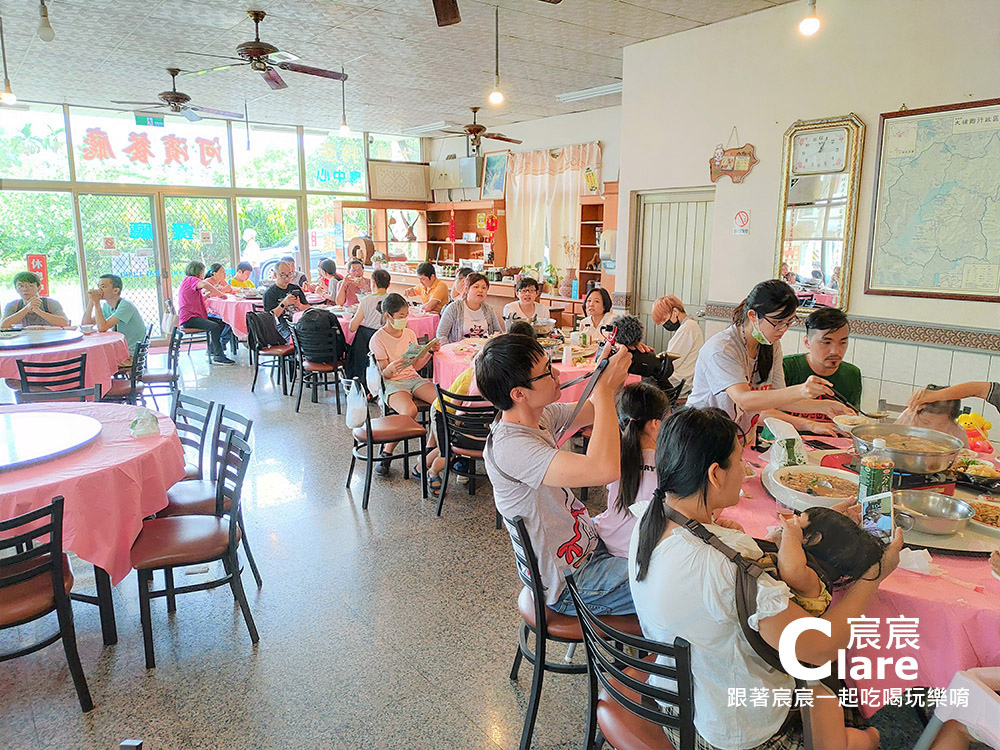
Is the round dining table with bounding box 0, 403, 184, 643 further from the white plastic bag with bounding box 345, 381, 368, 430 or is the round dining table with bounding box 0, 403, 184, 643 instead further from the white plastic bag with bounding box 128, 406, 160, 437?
the white plastic bag with bounding box 345, 381, 368, 430

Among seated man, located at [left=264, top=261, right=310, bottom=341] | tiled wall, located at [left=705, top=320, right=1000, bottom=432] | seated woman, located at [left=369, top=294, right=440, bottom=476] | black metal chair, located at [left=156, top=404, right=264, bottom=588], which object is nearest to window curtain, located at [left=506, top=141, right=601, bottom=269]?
seated man, located at [left=264, top=261, right=310, bottom=341]

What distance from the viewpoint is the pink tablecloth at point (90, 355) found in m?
5.04

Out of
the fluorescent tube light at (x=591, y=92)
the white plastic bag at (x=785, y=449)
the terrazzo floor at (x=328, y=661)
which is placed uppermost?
the fluorescent tube light at (x=591, y=92)

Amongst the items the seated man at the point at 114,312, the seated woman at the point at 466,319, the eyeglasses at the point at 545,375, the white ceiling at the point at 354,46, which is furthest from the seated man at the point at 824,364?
the seated man at the point at 114,312

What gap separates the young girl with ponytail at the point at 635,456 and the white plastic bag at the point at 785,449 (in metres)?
0.43

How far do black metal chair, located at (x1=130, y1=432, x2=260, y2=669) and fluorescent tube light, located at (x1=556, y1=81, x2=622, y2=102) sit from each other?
7.04m

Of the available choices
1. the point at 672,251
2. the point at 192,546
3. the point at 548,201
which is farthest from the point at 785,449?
the point at 548,201

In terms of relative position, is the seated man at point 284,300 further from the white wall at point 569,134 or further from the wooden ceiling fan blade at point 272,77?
the white wall at point 569,134

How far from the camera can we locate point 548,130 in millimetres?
10289

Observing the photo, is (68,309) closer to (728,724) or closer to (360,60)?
(360,60)

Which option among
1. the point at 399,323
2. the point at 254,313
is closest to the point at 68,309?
the point at 254,313

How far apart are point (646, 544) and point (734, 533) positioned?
21 centimetres

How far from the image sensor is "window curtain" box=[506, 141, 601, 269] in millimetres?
9719

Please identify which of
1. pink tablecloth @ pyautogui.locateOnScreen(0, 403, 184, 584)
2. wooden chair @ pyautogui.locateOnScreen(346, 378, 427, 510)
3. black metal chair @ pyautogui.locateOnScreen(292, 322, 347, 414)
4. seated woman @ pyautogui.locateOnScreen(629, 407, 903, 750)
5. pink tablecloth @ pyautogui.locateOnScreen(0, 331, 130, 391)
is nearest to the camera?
seated woman @ pyautogui.locateOnScreen(629, 407, 903, 750)
